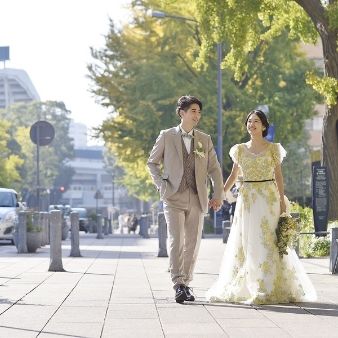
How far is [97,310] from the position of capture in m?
10.5

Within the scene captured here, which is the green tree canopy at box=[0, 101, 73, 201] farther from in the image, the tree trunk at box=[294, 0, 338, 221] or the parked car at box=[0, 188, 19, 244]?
the tree trunk at box=[294, 0, 338, 221]

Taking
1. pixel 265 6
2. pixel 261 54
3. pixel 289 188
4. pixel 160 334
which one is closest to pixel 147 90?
pixel 261 54

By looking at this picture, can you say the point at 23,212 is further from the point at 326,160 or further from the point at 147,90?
the point at 147,90

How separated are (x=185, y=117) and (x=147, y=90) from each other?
32.4 m

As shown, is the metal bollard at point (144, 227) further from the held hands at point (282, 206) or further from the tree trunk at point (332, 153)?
the held hands at point (282, 206)

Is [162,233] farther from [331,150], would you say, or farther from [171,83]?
[171,83]

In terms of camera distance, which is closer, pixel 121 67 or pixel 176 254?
pixel 176 254

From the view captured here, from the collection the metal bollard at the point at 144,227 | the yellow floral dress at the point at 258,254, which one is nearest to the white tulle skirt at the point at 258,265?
the yellow floral dress at the point at 258,254

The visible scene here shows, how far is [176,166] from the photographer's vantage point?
11.5 meters

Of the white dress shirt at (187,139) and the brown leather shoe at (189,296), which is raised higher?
the white dress shirt at (187,139)

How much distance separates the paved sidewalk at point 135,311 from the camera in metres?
8.69

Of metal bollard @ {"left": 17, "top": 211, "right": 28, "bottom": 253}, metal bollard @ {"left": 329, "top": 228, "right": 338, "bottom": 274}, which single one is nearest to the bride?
metal bollard @ {"left": 329, "top": 228, "right": 338, "bottom": 274}

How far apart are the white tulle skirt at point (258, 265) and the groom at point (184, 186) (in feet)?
1.18

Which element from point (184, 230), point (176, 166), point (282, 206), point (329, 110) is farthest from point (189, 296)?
point (329, 110)
